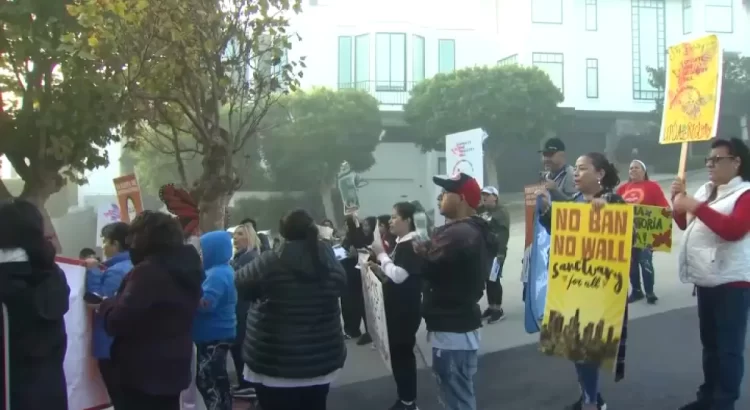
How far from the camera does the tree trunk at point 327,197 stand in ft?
106

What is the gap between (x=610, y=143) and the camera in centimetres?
3772

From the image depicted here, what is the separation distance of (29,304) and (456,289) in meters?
2.44

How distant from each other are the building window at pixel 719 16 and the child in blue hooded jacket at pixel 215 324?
126 ft

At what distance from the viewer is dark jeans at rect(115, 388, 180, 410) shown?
371cm

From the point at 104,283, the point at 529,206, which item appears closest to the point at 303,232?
the point at 104,283

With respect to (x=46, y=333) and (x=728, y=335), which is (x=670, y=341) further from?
(x=46, y=333)

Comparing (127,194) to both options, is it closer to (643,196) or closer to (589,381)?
(589,381)

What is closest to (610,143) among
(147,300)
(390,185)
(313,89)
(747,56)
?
(747,56)

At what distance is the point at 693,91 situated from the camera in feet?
17.2

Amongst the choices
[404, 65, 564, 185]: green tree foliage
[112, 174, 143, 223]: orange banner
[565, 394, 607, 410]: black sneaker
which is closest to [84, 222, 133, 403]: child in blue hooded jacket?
[565, 394, 607, 410]: black sneaker

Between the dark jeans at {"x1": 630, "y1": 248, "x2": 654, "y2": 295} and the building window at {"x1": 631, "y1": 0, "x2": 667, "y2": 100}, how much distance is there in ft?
101

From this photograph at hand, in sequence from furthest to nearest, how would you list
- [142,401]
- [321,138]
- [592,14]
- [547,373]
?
[592,14]
[321,138]
[547,373]
[142,401]

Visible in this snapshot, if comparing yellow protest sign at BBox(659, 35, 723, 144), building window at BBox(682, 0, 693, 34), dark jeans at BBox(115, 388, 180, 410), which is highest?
building window at BBox(682, 0, 693, 34)

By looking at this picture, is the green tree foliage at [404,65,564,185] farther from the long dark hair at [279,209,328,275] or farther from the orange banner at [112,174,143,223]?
the long dark hair at [279,209,328,275]
